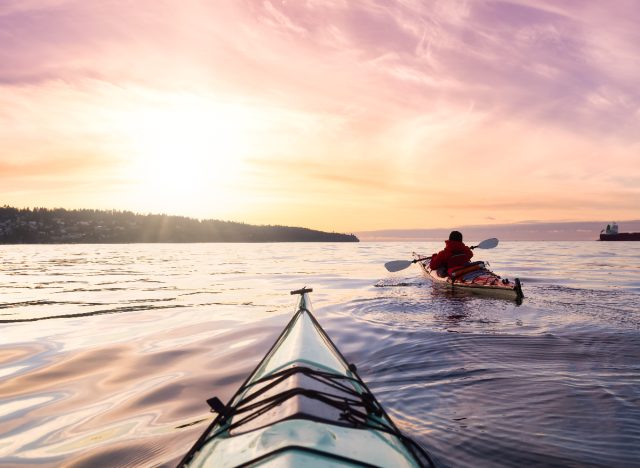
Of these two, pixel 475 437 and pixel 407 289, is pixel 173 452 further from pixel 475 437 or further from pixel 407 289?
pixel 407 289

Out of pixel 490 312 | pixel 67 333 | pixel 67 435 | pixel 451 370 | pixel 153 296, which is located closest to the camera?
pixel 67 435

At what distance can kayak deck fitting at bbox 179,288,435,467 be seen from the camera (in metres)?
2.32

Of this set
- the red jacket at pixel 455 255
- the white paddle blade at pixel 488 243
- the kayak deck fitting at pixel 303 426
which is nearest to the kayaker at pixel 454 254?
the red jacket at pixel 455 255

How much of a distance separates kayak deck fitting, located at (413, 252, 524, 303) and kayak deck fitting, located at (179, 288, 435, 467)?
9627 millimetres

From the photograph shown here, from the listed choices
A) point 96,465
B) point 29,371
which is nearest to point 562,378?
point 96,465

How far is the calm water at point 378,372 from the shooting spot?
394 cm

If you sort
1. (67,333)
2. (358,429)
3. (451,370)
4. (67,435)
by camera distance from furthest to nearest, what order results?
1. (67,333)
2. (451,370)
3. (67,435)
4. (358,429)

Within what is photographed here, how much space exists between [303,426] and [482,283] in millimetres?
11922

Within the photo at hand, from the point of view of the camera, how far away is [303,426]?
102 inches

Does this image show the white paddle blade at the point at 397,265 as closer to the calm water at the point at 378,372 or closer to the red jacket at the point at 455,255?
the red jacket at the point at 455,255

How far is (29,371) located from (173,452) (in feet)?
13.2

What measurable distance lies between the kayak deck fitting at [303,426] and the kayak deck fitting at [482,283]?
31.6ft

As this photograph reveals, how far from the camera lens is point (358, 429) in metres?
2.79

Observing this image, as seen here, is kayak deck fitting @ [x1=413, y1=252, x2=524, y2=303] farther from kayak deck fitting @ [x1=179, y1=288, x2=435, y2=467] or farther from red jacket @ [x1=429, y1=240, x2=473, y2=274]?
kayak deck fitting @ [x1=179, y1=288, x2=435, y2=467]
